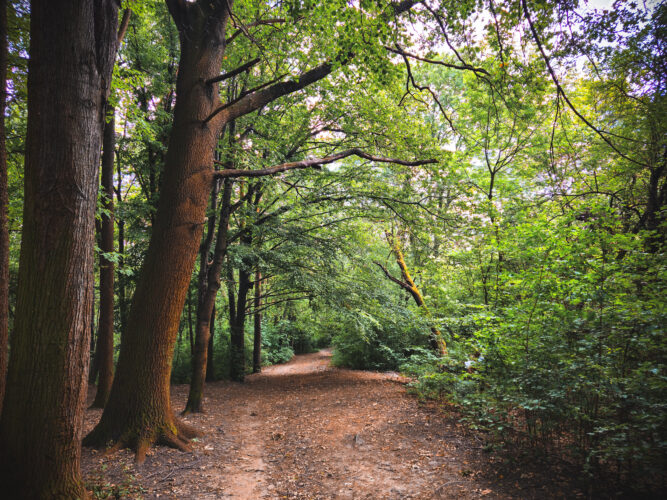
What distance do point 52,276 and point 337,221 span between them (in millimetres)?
8559

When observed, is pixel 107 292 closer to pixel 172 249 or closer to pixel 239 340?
pixel 172 249

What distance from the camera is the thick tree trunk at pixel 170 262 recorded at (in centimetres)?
444

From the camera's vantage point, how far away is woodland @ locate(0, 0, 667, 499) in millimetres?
2678

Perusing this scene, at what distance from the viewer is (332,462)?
4.90m

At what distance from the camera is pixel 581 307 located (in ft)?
14.0

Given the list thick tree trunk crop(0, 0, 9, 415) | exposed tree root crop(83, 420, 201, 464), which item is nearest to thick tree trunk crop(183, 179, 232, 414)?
exposed tree root crop(83, 420, 201, 464)

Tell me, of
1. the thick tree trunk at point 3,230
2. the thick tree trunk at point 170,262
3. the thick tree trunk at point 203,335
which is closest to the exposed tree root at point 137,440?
the thick tree trunk at point 170,262

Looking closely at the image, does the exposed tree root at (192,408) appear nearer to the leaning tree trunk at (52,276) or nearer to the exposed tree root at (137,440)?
the exposed tree root at (137,440)

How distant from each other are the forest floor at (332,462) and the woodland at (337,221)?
0.27m

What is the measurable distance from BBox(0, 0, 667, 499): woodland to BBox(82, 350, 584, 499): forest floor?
27 cm

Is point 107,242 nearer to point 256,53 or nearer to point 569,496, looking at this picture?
point 256,53

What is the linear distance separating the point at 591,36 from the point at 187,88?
5.39 m

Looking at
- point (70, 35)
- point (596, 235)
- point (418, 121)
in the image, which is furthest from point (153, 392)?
point (418, 121)

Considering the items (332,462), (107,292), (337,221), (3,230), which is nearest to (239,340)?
(107,292)
